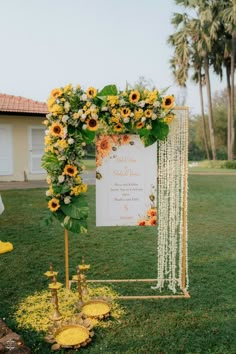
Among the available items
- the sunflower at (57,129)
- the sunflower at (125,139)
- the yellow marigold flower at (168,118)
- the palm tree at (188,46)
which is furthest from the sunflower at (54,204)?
the palm tree at (188,46)

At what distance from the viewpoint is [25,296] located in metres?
4.58

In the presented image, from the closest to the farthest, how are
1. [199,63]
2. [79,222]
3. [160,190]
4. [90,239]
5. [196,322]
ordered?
[196,322] < [79,222] < [160,190] < [90,239] < [199,63]

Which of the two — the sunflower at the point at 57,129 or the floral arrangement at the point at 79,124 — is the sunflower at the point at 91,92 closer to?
the floral arrangement at the point at 79,124

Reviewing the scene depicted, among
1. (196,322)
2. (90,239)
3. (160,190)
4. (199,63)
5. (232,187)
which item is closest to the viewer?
(196,322)

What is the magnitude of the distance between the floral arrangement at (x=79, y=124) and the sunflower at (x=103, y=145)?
15 cm

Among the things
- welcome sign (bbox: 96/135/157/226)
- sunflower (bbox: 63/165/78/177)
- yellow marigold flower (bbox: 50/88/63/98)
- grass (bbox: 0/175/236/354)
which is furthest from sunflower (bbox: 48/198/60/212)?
grass (bbox: 0/175/236/354)

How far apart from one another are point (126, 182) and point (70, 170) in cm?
74

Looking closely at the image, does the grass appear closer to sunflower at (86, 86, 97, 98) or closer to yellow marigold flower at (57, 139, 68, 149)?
yellow marigold flower at (57, 139, 68, 149)

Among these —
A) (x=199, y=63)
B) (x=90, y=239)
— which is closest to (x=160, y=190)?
(x=90, y=239)

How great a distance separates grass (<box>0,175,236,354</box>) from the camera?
3.59 meters

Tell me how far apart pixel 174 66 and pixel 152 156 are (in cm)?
2781

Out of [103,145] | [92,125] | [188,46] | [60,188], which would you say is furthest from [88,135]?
[188,46]

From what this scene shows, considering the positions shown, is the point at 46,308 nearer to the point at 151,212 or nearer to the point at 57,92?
the point at 151,212

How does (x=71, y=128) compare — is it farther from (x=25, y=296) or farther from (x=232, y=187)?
(x=232, y=187)
